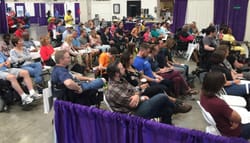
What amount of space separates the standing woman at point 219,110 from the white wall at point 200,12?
10.1 m

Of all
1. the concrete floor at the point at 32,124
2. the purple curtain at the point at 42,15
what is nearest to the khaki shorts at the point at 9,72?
the concrete floor at the point at 32,124

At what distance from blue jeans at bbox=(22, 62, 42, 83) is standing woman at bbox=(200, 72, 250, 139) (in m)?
3.26

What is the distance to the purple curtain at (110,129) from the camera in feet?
6.53

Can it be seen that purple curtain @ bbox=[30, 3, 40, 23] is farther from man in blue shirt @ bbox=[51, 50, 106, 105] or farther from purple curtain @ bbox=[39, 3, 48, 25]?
man in blue shirt @ bbox=[51, 50, 106, 105]

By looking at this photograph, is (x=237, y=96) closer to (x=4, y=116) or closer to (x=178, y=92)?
(x=178, y=92)

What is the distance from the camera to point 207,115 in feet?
8.18

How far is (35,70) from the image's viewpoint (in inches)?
189

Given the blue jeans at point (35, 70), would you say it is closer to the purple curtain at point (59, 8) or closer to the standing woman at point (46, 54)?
the standing woman at point (46, 54)

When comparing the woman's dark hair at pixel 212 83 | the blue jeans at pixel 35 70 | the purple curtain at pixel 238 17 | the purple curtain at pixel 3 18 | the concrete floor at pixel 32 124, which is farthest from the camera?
the purple curtain at pixel 3 18


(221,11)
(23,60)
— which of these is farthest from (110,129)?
(221,11)

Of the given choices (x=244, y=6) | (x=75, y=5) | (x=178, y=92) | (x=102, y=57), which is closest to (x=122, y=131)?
(x=178, y=92)

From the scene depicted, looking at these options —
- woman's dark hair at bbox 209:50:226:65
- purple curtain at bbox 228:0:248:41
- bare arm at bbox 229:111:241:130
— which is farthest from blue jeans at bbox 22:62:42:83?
purple curtain at bbox 228:0:248:41

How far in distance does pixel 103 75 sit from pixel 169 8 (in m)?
14.7

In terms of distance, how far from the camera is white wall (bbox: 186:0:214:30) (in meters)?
11.9
